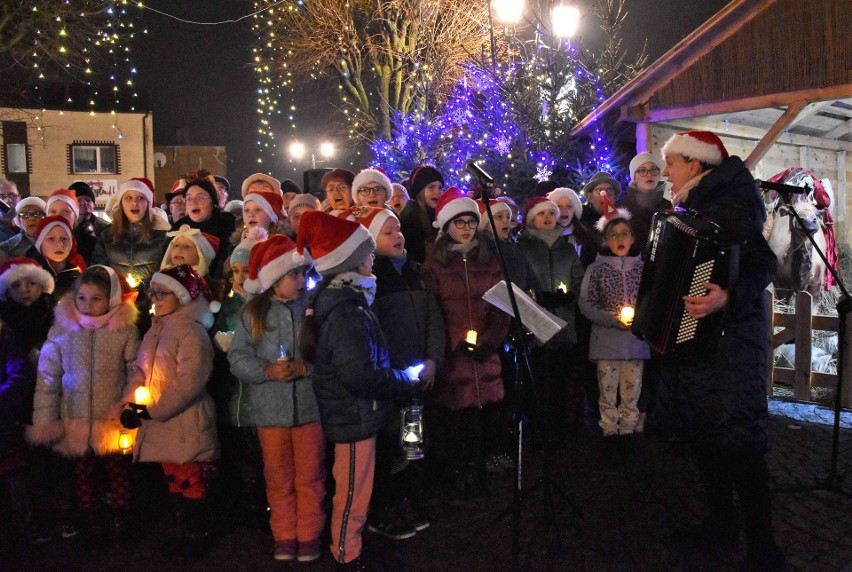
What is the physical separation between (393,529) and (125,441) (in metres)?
1.94

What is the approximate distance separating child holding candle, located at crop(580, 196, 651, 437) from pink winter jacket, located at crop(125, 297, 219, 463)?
11.0ft

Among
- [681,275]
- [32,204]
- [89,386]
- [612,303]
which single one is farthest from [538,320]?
[32,204]

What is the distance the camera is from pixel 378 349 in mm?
3889

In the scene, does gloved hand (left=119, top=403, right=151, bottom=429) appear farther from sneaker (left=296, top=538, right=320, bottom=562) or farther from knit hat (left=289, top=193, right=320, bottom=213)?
knit hat (left=289, top=193, right=320, bottom=213)

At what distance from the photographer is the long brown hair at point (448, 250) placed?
17.0 feet

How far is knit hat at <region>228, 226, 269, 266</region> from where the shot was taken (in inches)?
196

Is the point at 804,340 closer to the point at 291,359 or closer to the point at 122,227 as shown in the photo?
the point at 291,359

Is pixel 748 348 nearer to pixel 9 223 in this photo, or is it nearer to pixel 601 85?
pixel 9 223

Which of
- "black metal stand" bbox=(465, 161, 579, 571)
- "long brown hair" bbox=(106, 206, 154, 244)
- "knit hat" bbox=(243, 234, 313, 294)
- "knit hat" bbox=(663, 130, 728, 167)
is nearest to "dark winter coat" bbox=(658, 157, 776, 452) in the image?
"knit hat" bbox=(663, 130, 728, 167)

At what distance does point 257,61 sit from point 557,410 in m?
21.5

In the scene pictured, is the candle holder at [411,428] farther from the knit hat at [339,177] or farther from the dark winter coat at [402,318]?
the knit hat at [339,177]

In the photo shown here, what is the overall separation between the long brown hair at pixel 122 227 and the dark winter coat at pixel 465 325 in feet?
8.77

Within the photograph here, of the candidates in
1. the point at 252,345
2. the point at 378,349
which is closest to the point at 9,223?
the point at 252,345

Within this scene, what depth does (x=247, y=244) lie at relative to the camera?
17.0 feet
